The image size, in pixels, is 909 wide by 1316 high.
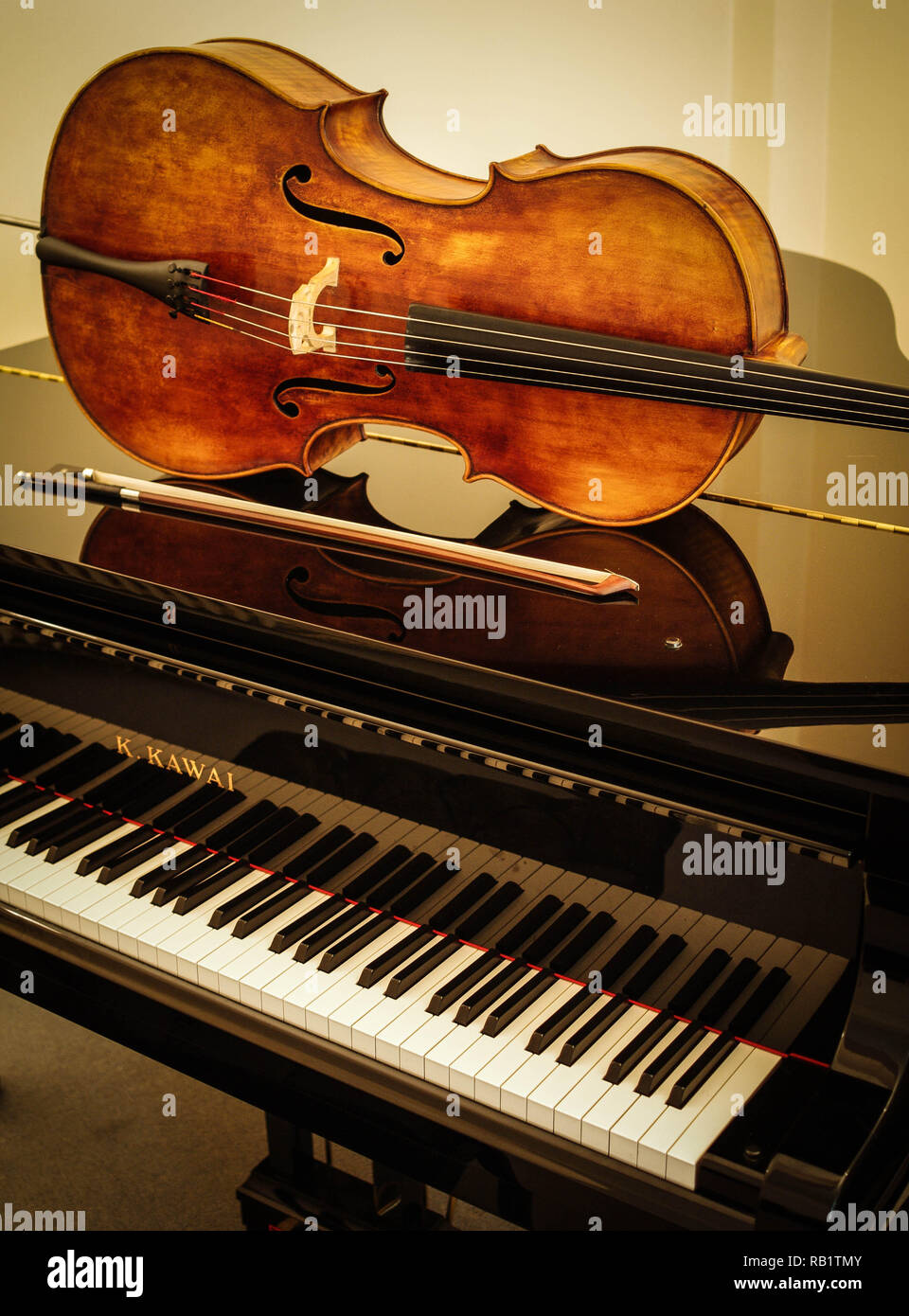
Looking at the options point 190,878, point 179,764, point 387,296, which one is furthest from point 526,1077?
point 387,296

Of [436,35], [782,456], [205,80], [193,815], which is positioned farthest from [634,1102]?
[436,35]

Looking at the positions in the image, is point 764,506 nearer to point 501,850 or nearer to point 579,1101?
point 501,850

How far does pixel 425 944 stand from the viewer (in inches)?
62.2

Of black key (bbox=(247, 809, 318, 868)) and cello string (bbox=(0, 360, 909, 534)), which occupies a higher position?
cello string (bbox=(0, 360, 909, 534))

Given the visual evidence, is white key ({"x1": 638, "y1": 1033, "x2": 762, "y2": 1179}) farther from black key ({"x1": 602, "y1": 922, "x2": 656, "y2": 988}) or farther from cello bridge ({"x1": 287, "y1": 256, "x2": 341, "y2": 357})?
cello bridge ({"x1": 287, "y1": 256, "x2": 341, "y2": 357})

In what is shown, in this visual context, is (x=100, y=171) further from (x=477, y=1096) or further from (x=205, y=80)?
(x=477, y=1096)

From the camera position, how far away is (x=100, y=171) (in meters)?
1.99

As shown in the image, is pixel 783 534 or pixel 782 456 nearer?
pixel 783 534

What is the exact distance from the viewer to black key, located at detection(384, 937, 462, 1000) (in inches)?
58.9

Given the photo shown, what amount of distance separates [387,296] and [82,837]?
0.97 m

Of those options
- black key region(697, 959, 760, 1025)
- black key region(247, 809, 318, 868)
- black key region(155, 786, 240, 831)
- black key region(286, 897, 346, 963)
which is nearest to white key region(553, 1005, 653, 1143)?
black key region(697, 959, 760, 1025)

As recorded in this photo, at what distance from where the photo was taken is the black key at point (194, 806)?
1.76 m

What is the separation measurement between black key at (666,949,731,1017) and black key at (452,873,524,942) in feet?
0.78
